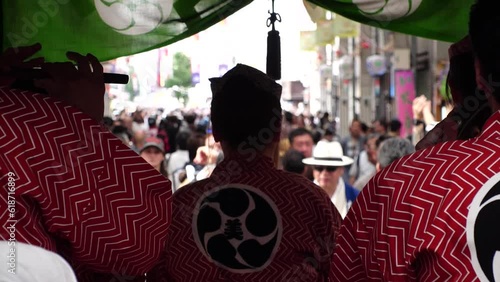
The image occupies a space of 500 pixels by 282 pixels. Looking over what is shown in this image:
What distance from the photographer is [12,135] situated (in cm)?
200

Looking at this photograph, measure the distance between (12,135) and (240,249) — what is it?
1.24 metres

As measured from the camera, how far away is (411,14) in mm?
3512

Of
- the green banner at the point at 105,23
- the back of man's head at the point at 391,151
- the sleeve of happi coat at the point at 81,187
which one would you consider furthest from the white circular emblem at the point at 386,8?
the back of man's head at the point at 391,151

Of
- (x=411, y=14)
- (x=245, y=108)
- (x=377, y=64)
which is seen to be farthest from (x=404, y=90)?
(x=245, y=108)

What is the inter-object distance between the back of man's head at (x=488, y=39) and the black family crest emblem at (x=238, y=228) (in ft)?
3.96

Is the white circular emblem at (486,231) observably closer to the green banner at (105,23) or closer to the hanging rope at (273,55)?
the hanging rope at (273,55)

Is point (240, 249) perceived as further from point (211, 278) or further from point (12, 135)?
point (12, 135)

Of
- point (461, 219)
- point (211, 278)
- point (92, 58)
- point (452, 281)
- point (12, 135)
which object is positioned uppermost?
point (92, 58)

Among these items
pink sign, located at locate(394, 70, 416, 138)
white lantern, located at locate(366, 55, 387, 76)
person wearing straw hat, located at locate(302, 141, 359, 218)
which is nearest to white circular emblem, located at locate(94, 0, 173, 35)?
person wearing straw hat, located at locate(302, 141, 359, 218)

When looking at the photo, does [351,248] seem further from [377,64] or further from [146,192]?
Result: [377,64]

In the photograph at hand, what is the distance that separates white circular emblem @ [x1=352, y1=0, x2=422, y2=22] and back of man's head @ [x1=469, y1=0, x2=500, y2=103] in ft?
4.55

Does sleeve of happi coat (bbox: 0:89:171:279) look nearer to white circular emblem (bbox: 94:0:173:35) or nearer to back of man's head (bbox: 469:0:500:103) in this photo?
back of man's head (bbox: 469:0:500:103)

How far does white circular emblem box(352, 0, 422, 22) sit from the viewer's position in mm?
3469

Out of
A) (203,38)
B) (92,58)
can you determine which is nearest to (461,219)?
(92,58)
